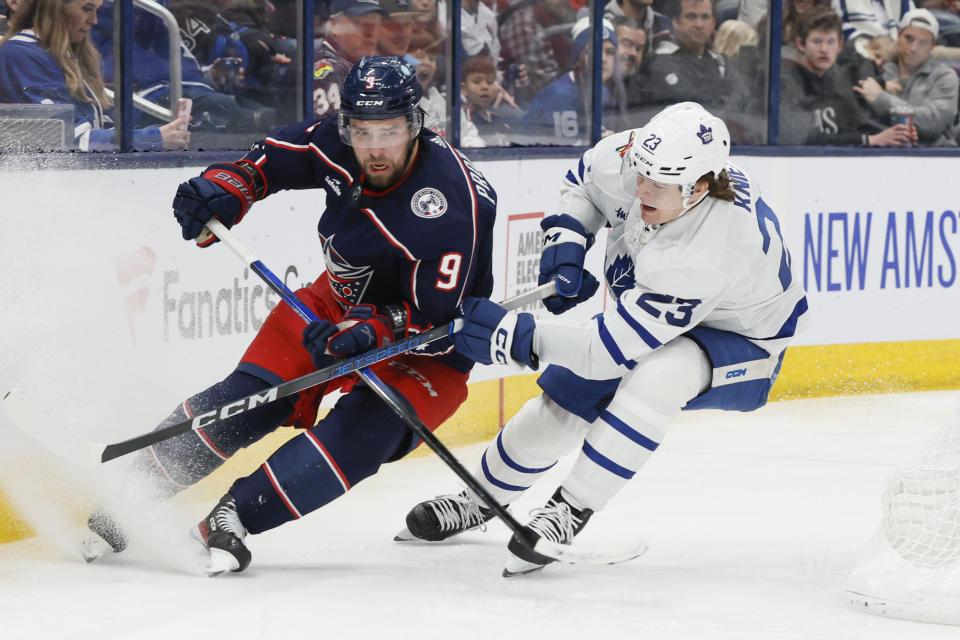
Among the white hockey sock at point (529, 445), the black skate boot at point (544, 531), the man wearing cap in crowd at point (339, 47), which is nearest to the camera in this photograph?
the black skate boot at point (544, 531)

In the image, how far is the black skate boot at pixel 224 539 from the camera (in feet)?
8.46

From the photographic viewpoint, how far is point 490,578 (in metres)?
2.70

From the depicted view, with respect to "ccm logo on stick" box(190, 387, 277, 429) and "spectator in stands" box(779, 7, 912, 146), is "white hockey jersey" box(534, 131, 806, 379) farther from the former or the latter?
"spectator in stands" box(779, 7, 912, 146)

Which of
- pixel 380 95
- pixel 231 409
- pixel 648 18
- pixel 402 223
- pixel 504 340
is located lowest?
pixel 231 409

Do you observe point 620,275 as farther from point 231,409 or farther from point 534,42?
point 534,42

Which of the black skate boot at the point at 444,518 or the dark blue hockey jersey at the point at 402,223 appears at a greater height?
the dark blue hockey jersey at the point at 402,223

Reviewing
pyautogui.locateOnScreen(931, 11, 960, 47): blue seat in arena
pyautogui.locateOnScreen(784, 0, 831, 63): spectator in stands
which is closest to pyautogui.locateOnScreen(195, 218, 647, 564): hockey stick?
pyautogui.locateOnScreen(784, 0, 831, 63): spectator in stands

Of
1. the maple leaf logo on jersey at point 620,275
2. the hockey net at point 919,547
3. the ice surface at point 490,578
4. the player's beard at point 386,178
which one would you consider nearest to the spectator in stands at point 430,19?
the ice surface at point 490,578

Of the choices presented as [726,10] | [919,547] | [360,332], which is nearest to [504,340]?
[360,332]

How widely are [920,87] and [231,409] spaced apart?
3.96 metres

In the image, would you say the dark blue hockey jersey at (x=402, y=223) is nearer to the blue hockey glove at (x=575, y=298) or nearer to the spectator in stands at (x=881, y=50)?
the blue hockey glove at (x=575, y=298)

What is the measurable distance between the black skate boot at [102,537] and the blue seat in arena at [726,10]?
3.39 m

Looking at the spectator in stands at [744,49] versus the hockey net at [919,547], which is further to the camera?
the spectator in stands at [744,49]

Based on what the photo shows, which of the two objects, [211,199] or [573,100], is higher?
[573,100]
